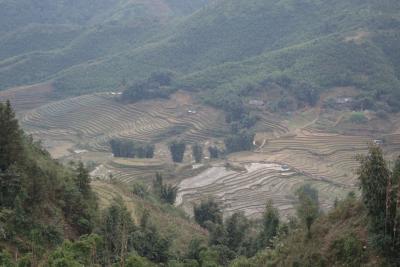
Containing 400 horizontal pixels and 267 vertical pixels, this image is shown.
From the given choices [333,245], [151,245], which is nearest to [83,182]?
[151,245]

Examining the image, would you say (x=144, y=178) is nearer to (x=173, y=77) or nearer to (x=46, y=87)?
(x=173, y=77)

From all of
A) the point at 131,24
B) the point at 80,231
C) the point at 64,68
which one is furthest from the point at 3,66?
the point at 80,231

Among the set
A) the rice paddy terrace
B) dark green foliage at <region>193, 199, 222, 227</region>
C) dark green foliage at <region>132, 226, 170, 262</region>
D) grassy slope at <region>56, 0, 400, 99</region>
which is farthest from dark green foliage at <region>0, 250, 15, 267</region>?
grassy slope at <region>56, 0, 400, 99</region>

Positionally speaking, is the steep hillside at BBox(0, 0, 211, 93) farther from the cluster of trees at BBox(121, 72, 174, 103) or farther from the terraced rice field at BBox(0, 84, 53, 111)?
the cluster of trees at BBox(121, 72, 174, 103)

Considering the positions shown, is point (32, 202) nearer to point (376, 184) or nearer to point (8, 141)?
point (8, 141)

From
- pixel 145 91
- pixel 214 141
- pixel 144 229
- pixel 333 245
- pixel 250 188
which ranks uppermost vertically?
pixel 145 91

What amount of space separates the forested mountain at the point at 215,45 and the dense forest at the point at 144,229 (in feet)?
135

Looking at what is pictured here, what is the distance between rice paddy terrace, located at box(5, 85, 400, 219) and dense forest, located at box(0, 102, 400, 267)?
52.5ft

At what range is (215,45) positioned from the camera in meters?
79.1

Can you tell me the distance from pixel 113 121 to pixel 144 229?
41.1m

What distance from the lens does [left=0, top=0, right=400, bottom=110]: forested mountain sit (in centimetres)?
6000

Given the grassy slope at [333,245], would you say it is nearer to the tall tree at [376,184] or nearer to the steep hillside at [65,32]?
the tall tree at [376,184]

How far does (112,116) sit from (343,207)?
48.4 meters

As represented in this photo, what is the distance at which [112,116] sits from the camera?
2304 inches
